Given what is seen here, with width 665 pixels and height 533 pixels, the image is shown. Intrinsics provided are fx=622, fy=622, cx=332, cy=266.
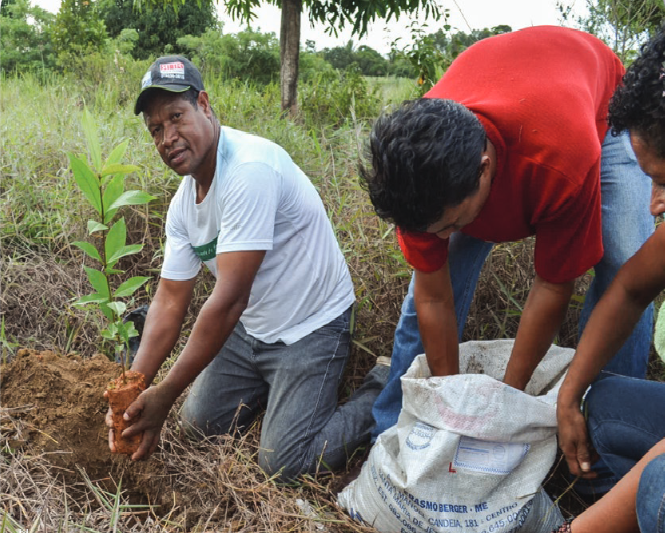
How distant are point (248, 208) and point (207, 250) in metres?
0.33

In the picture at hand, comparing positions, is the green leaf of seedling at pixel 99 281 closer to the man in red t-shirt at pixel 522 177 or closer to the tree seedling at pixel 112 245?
the tree seedling at pixel 112 245

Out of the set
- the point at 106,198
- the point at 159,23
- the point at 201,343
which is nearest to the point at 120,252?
the point at 106,198

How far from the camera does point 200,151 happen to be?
1.91 meters

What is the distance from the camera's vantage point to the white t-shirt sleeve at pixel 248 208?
5.84 feet

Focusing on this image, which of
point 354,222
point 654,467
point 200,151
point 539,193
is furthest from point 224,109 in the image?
point 654,467

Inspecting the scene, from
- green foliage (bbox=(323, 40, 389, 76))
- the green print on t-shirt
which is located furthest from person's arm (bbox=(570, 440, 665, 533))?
green foliage (bbox=(323, 40, 389, 76))

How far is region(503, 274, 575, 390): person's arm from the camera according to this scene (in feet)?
5.09

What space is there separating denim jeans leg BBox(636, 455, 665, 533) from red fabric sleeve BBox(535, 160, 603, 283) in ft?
1.59

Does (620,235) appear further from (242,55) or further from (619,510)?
(242,55)

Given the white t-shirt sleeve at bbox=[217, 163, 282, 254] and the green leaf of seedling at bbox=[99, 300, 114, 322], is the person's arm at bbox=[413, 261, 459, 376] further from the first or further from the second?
the green leaf of seedling at bbox=[99, 300, 114, 322]

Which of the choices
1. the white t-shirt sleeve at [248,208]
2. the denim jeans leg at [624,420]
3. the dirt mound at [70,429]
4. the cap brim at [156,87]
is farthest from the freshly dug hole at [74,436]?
the denim jeans leg at [624,420]

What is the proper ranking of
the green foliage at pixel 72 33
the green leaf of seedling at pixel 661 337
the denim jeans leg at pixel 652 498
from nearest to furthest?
the denim jeans leg at pixel 652 498 < the green leaf of seedling at pixel 661 337 < the green foliage at pixel 72 33

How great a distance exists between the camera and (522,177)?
141cm

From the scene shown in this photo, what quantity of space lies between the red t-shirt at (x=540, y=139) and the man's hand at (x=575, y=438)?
325 mm
